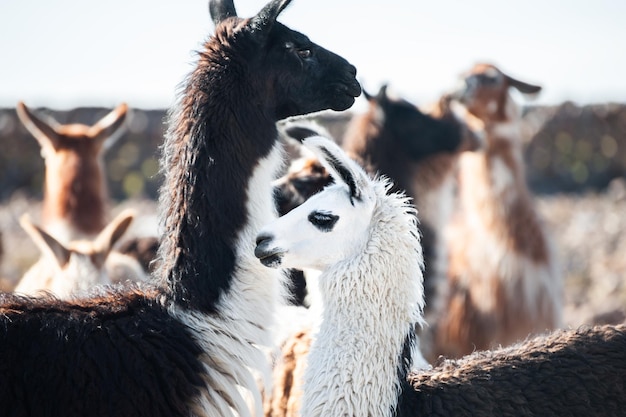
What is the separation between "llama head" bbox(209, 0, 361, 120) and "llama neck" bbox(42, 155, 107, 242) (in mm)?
2984

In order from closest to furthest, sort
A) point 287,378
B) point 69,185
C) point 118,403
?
point 118,403
point 287,378
point 69,185

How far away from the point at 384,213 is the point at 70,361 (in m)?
1.26

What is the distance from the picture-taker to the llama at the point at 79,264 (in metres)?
4.78

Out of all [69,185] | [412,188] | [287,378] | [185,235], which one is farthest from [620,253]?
[185,235]

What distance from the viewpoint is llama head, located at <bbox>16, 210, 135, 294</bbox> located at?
477cm

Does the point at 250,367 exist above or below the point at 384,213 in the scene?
below

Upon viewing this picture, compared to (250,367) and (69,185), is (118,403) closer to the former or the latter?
(250,367)

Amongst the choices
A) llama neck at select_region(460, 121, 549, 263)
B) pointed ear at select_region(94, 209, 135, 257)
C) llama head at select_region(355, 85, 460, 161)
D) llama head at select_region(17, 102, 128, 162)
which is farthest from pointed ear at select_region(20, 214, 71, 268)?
llama neck at select_region(460, 121, 549, 263)

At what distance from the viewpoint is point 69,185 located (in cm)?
648

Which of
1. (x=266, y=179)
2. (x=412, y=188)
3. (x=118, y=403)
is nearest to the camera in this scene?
(x=118, y=403)

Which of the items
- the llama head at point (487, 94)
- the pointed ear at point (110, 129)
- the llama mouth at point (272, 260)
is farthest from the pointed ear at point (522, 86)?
the llama mouth at point (272, 260)

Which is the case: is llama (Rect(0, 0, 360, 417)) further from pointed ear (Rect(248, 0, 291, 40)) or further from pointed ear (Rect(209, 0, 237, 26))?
pointed ear (Rect(209, 0, 237, 26))

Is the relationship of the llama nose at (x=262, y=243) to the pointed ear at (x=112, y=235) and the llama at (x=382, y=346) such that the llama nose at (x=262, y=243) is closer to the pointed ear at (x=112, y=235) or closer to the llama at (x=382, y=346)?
the llama at (x=382, y=346)

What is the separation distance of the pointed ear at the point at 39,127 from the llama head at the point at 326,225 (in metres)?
3.64
